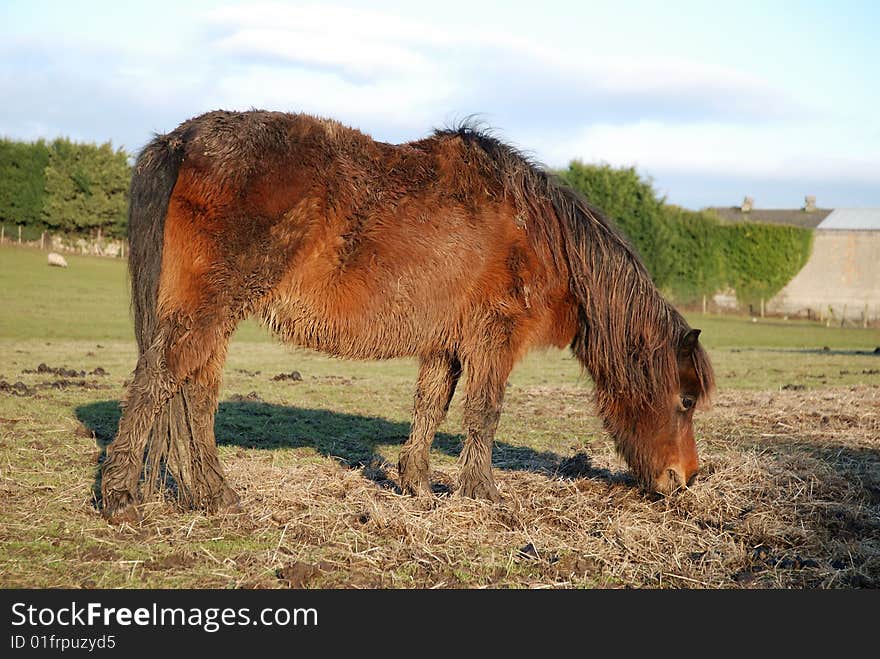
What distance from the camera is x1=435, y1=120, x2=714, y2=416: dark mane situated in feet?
18.8

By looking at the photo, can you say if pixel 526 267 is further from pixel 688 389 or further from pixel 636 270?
pixel 688 389

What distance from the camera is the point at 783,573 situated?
4.35 meters

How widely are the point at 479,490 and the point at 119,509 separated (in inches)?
94.3

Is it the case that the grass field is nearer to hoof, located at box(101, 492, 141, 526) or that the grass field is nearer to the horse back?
hoof, located at box(101, 492, 141, 526)

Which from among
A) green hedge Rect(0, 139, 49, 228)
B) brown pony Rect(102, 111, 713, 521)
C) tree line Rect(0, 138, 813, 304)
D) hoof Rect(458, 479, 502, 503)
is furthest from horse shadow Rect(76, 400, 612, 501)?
green hedge Rect(0, 139, 49, 228)

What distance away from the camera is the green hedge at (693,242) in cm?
3931

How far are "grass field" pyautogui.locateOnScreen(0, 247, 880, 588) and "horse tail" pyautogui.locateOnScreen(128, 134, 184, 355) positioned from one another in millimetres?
1285

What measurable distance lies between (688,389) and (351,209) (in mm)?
2776

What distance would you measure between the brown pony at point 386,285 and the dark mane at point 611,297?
11mm

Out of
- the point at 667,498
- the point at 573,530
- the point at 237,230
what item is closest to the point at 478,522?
the point at 573,530

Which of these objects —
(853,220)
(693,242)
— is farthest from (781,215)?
(693,242)

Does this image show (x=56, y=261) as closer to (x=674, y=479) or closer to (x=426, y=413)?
(x=426, y=413)

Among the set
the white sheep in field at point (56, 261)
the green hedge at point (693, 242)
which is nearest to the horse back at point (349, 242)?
the green hedge at point (693, 242)

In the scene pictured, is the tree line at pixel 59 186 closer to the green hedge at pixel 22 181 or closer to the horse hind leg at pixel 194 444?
the green hedge at pixel 22 181
